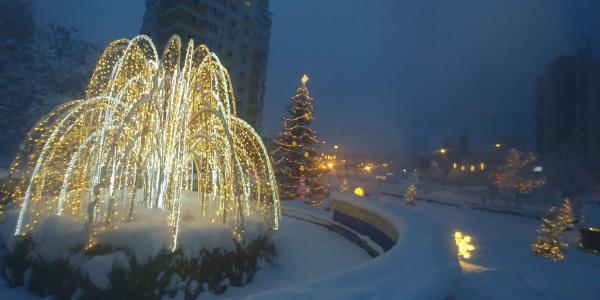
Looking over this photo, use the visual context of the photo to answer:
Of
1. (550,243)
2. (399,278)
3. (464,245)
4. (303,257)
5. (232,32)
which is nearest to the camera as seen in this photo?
(399,278)

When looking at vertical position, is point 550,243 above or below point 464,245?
above

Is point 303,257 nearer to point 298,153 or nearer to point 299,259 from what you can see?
point 299,259

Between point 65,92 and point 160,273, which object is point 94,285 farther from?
point 65,92

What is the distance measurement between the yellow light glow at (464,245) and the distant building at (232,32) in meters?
31.2

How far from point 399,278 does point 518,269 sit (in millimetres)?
8901

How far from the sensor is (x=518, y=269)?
404 inches

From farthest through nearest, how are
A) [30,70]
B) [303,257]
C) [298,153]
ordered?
1. [30,70]
2. [298,153]
3. [303,257]

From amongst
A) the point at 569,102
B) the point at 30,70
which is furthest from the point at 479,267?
the point at 569,102

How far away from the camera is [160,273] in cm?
510

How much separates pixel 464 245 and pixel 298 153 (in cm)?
1240

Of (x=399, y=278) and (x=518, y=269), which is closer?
(x=399, y=278)

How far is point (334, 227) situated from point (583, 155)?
1570 inches

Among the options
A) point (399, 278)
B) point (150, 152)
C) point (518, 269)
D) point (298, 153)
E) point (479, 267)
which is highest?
point (298, 153)

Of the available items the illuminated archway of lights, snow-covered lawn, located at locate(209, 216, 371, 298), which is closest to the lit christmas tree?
snow-covered lawn, located at locate(209, 216, 371, 298)
